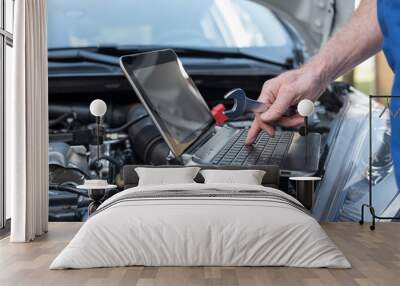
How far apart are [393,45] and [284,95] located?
126cm

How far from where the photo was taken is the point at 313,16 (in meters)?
6.44

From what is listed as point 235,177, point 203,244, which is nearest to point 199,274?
point 203,244

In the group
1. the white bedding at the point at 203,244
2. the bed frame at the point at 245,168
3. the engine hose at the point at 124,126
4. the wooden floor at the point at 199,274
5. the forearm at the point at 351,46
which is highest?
the forearm at the point at 351,46

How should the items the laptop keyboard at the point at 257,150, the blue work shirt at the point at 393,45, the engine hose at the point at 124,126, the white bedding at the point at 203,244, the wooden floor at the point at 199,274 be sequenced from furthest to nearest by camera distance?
the engine hose at the point at 124,126, the laptop keyboard at the point at 257,150, the blue work shirt at the point at 393,45, the white bedding at the point at 203,244, the wooden floor at the point at 199,274

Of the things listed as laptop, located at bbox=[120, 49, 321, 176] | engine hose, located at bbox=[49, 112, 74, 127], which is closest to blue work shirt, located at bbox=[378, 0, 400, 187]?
laptop, located at bbox=[120, 49, 321, 176]

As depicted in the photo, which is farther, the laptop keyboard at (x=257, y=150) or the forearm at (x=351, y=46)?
the laptop keyboard at (x=257, y=150)

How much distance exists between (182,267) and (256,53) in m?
3.12

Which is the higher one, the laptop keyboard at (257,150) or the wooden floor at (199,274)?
the laptop keyboard at (257,150)

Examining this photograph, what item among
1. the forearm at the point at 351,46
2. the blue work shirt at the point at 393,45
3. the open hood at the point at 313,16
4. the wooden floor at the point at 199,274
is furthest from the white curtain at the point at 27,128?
the blue work shirt at the point at 393,45

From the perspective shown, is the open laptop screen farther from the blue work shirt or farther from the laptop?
the blue work shirt

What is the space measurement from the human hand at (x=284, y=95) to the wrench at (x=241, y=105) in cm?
5

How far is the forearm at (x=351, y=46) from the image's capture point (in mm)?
5871

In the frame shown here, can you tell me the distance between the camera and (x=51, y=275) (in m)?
3.81

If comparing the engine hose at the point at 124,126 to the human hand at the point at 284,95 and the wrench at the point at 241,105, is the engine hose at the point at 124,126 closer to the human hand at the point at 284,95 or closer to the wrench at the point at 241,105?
the wrench at the point at 241,105
